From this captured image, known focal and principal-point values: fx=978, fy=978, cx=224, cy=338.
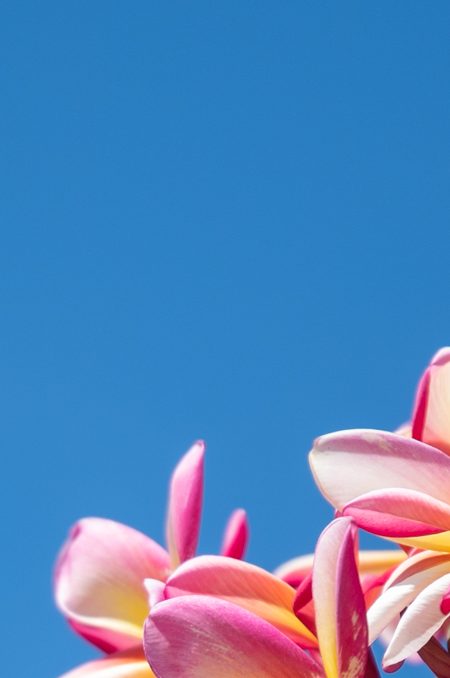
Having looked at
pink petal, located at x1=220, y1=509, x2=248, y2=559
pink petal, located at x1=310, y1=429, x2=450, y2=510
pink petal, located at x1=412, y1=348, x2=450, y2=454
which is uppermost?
pink petal, located at x1=412, y1=348, x2=450, y2=454

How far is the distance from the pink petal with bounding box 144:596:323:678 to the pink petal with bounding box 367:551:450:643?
0.05 meters

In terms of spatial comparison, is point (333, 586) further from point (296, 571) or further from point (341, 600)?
point (296, 571)

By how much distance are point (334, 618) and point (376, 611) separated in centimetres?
3

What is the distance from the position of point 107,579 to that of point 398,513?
232mm

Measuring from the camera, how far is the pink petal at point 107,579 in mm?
599

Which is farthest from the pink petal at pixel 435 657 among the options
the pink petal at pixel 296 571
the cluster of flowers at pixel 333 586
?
the pink petal at pixel 296 571

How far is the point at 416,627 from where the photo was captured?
42 cm

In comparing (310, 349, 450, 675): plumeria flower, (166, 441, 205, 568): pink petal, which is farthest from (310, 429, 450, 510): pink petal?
(166, 441, 205, 568): pink petal

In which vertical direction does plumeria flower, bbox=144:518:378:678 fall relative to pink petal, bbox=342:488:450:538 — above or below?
below

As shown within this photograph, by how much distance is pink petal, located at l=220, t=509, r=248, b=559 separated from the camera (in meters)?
0.58

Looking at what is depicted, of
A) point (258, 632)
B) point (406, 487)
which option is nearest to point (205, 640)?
point (258, 632)

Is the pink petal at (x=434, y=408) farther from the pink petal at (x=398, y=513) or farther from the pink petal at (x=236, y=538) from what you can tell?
the pink petal at (x=236, y=538)

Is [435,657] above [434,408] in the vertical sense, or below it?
below

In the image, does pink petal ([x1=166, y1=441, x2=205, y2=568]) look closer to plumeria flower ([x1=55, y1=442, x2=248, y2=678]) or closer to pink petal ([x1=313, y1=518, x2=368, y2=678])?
plumeria flower ([x1=55, y1=442, x2=248, y2=678])
